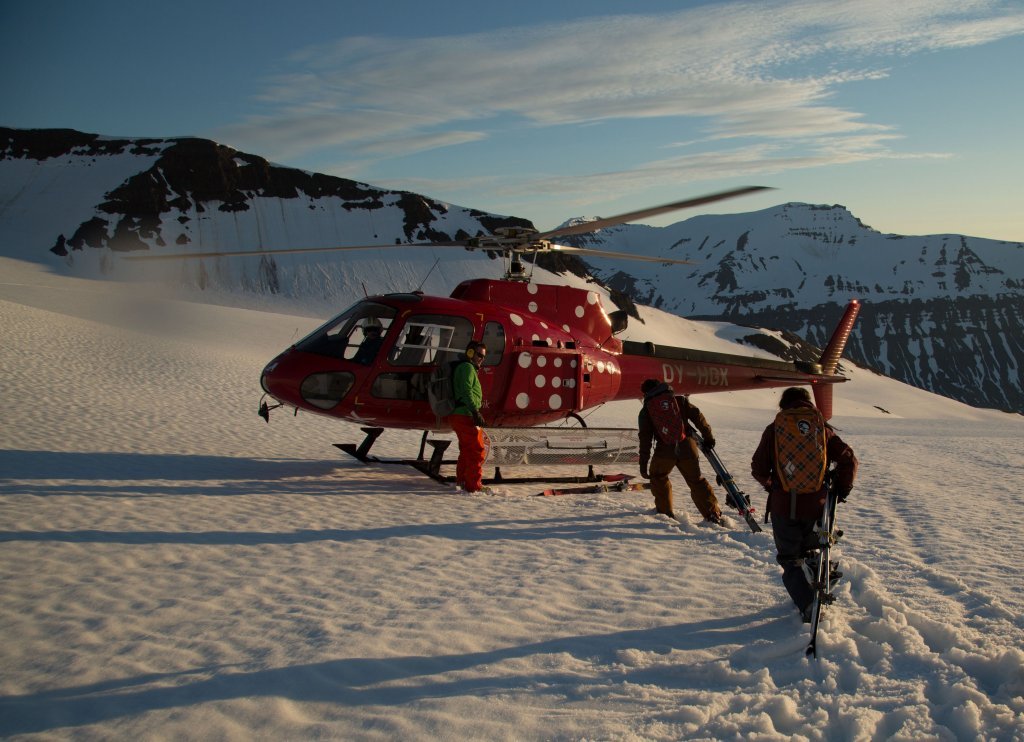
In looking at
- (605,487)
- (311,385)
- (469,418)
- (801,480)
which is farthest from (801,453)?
(311,385)

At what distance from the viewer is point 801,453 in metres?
5.95

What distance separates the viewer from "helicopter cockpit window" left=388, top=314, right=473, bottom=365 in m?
11.0

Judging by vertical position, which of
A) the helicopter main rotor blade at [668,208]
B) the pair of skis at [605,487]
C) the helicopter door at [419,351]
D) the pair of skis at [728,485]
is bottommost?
the pair of skis at [605,487]

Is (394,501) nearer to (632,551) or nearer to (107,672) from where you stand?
(632,551)

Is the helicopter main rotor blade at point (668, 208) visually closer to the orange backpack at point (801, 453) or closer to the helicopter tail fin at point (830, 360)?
the orange backpack at point (801, 453)

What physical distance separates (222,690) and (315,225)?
3420 inches

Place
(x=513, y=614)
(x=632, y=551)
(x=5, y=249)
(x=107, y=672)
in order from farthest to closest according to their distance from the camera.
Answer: (x=5, y=249) < (x=632, y=551) < (x=513, y=614) < (x=107, y=672)

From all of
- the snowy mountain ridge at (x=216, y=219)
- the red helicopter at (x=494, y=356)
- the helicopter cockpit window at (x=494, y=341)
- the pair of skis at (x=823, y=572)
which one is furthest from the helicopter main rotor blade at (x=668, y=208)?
the snowy mountain ridge at (x=216, y=219)

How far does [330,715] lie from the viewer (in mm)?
4480

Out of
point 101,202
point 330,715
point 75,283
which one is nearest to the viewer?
point 330,715

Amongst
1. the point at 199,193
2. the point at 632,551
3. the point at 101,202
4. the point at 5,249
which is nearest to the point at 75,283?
the point at 5,249

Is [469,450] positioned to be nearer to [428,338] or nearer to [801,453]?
[428,338]

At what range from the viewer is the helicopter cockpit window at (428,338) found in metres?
11.0

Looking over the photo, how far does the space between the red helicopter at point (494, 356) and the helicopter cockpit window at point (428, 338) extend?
2 cm
